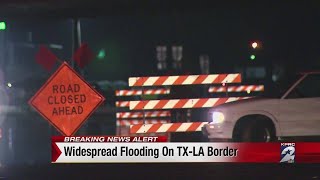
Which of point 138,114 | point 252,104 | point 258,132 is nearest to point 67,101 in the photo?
point 138,114

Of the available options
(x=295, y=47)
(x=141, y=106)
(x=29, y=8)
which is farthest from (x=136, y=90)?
(x=295, y=47)

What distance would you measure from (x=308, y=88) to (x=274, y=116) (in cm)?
91

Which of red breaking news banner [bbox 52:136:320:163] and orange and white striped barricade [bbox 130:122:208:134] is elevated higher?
orange and white striped barricade [bbox 130:122:208:134]

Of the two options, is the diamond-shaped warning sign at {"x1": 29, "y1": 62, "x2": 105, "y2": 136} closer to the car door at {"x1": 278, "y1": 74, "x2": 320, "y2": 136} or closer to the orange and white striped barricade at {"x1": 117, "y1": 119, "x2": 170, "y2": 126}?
the orange and white striped barricade at {"x1": 117, "y1": 119, "x2": 170, "y2": 126}

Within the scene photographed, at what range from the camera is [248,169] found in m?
11.8

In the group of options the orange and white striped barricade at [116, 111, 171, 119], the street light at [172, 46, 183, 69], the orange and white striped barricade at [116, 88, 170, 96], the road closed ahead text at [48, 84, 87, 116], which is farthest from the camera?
the street light at [172, 46, 183, 69]

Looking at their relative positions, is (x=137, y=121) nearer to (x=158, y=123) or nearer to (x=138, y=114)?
(x=138, y=114)

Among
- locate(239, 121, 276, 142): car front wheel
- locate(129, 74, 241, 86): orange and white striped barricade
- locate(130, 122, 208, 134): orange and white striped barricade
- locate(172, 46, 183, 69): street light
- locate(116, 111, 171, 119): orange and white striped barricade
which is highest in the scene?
locate(172, 46, 183, 69): street light

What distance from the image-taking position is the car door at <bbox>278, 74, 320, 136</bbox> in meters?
12.9

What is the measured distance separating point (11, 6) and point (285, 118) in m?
8.31

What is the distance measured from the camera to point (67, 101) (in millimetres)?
11969

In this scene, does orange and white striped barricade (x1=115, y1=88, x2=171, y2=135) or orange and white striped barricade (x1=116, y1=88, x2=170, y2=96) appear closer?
orange and white striped barricade (x1=116, y1=88, x2=170, y2=96)

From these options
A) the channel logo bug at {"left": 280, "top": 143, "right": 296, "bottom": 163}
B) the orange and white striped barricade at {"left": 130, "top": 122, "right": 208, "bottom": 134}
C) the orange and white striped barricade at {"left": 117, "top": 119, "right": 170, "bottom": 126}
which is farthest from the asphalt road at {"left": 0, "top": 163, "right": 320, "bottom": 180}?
the orange and white striped barricade at {"left": 117, "top": 119, "right": 170, "bottom": 126}

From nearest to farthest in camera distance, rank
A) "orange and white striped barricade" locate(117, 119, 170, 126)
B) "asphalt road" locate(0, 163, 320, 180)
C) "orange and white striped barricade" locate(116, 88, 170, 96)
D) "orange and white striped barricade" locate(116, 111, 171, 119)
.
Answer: "asphalt road" locate(0, 163, 320, 180), "orange and white striped barricade" locate(116, 88, 170, 96), "orange and white striped barricade" locate(116, 111, 171, 119), "orange and white striped barricade" locate(117, 119, 170, 126)
